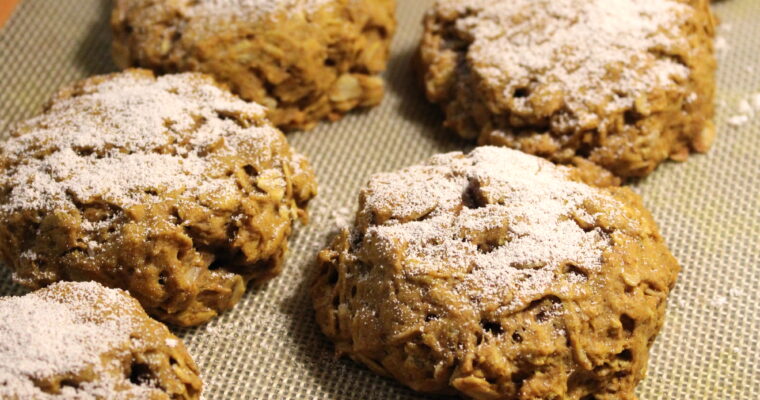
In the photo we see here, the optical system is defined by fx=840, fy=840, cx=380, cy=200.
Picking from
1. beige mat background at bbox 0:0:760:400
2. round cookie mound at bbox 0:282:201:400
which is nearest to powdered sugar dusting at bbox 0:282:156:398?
round cookie mound at bbox 0:282:201:400

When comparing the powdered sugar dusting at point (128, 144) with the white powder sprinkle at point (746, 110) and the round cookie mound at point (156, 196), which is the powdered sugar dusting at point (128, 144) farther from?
the white powder sprinkle at point (746, 110)

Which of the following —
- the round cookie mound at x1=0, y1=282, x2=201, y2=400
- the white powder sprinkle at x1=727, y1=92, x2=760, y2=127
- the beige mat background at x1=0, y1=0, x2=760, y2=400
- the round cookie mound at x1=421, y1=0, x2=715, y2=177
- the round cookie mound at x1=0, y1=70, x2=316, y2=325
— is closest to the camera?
the round cookie mound at x1=0, y1=282, x2=201, y2=400

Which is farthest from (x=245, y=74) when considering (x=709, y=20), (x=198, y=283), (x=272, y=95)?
(x=709, y=20)

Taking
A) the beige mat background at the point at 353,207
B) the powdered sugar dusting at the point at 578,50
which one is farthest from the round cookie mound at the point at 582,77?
the beige mat background at the point at 353,207

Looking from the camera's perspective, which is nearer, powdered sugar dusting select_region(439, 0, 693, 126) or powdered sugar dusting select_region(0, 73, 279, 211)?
powdered sugar dusting select_region(0, 73, 279, 211)

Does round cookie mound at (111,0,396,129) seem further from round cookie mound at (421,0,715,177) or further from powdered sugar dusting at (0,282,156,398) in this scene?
powdered sugar dusting at (0,282,156,398)

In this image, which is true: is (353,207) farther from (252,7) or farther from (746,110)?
(746,110)

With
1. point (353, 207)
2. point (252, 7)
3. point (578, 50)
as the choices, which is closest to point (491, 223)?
point (353, 207)
